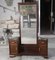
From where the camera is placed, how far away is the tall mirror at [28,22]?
14.5ft

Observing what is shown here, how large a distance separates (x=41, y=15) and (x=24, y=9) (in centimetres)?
94

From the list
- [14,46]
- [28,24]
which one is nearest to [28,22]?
[28,24]

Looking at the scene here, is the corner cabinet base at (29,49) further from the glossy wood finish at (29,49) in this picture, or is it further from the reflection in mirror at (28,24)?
the reflection in mirror at (28,24)

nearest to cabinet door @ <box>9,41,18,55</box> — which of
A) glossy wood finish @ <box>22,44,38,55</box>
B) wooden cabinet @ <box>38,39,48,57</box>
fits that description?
glossy wood finish @ <box>22,44,38,55</box>

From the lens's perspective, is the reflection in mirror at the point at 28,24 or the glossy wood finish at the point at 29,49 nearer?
the reflection in mirror at the point at 28,24

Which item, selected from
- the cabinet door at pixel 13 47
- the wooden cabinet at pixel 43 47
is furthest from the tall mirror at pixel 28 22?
the cabinet door at pixel 13 47

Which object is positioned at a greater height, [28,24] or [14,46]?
[28,24]

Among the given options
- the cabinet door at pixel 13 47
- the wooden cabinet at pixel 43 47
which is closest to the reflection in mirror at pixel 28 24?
the wooden cabinet at pixel 43 47

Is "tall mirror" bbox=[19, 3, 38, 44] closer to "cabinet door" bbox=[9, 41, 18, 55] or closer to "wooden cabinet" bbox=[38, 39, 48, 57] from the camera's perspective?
"wooden cabinet" bbox=[38, 39, 48, 57]

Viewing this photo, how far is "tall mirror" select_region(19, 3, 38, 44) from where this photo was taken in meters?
4.42

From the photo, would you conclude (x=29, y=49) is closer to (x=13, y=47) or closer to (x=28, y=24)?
(x=13, y=47)

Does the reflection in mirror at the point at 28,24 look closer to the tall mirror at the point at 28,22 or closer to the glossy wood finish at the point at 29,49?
the tall mirror at the point at 28,22

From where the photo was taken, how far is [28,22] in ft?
14.5

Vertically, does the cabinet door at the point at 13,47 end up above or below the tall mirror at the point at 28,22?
below
